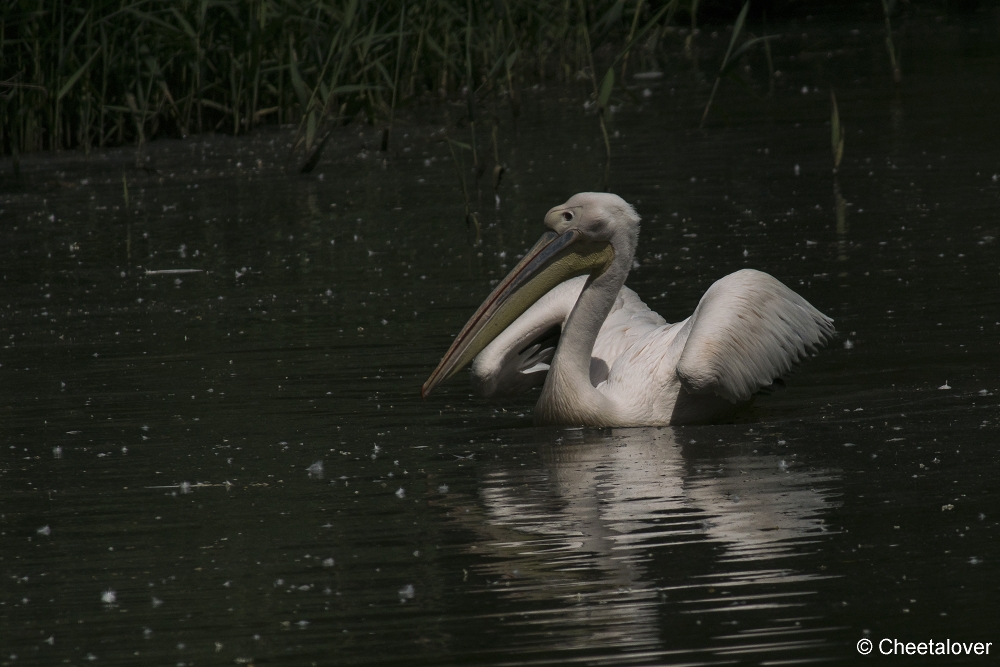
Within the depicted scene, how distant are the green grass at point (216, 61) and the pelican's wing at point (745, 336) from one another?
4185 mm

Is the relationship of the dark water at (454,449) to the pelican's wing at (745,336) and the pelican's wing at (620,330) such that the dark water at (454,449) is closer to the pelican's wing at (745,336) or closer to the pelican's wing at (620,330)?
the pelican's wing at (745,336)

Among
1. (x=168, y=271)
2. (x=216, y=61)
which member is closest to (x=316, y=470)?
(x=168, y=271)

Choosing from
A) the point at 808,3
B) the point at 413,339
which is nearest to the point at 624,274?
the point at 413,339

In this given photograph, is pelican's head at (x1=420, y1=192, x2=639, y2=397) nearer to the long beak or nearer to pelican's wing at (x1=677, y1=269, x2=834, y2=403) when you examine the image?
the long beak

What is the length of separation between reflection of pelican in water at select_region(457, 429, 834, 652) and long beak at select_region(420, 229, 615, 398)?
1.81 ft

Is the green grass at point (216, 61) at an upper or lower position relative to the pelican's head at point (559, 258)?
upper

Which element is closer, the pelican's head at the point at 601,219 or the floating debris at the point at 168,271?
the pelican's head at the point at 601,219

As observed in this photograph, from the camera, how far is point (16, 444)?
5.36 metres

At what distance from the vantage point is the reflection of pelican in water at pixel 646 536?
3.42m

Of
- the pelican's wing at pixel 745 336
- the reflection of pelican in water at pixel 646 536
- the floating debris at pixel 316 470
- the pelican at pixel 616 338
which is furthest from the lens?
the pelican at pixel 616 338

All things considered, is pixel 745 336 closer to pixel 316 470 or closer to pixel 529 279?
pixel 529 279

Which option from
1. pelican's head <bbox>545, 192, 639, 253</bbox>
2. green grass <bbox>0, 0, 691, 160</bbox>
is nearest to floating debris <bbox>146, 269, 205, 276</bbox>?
green grass <bbox>0, 0, 691, 160</bbox>

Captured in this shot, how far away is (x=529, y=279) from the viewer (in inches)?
219

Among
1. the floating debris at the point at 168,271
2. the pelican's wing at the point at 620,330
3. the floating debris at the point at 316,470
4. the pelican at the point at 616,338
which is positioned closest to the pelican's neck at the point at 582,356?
the pelican at the point at 616,338
